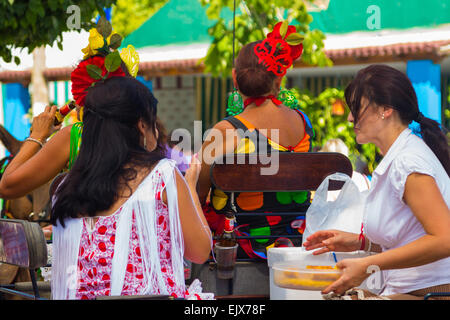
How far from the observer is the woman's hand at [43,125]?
2.70 meters

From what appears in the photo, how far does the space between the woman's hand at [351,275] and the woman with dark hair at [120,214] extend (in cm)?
47

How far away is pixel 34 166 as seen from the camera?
2469 millimetres

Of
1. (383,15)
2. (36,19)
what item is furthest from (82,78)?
(383,15)

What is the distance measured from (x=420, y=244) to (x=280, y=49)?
5.12ft

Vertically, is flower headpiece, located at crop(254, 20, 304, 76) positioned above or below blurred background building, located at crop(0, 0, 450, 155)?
above

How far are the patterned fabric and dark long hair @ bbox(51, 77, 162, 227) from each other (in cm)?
6

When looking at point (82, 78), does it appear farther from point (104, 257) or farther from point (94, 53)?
point (104, 257)

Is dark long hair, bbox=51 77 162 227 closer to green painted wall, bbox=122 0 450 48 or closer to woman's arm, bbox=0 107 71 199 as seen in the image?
woman's arm, bbox=0 107 71 199

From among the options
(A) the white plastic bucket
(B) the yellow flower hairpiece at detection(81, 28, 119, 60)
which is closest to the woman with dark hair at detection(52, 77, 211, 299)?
(A) the white plastic bucket

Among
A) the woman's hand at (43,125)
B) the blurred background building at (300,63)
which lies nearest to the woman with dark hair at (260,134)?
the woman's hand at (43,125)

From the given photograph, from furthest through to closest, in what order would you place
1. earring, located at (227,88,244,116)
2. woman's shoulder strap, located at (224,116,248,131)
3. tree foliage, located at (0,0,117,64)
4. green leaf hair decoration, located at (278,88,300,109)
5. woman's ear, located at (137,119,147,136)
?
tree foliage, located at (0,0,117,64) < green leaf hair decoration, located at (278,88,300,109) < earring, located at (227,88,244,116) < woman's shoulder strap, located at (224,116,248,131) < woman's ear, located at (137,119,147,136)

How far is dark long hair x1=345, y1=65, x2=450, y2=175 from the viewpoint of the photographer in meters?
2.15
